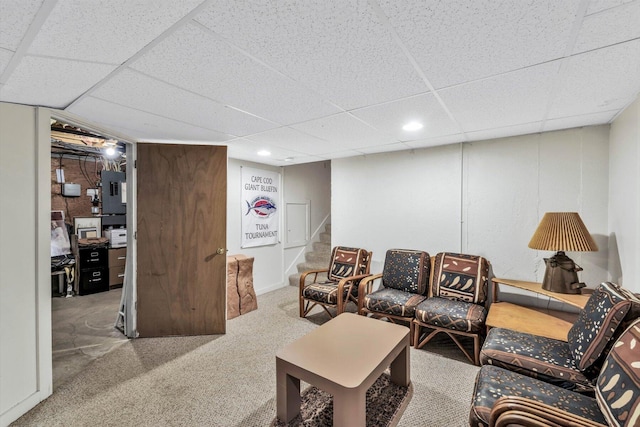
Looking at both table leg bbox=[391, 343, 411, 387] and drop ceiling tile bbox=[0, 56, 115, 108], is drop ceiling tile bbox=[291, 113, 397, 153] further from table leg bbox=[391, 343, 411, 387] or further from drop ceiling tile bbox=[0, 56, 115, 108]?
table leg bbox=[391, 343, 411, 387]

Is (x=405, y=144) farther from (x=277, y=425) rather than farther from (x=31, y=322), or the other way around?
(x=31, y=322)

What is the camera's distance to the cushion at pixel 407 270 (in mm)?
3307

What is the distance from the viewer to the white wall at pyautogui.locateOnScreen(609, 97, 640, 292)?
1930 millimetres

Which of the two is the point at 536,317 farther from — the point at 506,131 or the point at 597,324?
the point at 506,131

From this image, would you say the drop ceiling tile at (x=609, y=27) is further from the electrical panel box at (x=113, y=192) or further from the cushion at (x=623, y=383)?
the electrical panel box at (x=113, y=192)

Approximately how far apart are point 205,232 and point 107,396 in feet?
5.30

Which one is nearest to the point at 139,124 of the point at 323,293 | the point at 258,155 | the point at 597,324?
the point at 258,155

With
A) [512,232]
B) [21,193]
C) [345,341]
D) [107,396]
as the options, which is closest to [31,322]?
[107,396]

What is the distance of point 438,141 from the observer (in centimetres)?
324

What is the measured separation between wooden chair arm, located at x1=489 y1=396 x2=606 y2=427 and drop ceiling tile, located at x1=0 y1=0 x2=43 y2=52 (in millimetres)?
2447

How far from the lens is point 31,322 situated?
6.53ft

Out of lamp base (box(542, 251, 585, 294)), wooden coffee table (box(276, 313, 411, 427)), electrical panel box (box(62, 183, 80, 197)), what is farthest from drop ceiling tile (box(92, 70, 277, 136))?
electrical panel box (box(62, 183, 80, 197))

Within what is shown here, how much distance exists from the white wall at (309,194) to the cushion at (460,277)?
9.20 ft

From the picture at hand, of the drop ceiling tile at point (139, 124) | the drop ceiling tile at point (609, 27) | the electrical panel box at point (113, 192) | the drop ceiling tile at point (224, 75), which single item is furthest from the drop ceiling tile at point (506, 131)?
the electrical panel box at point (113, 192)
